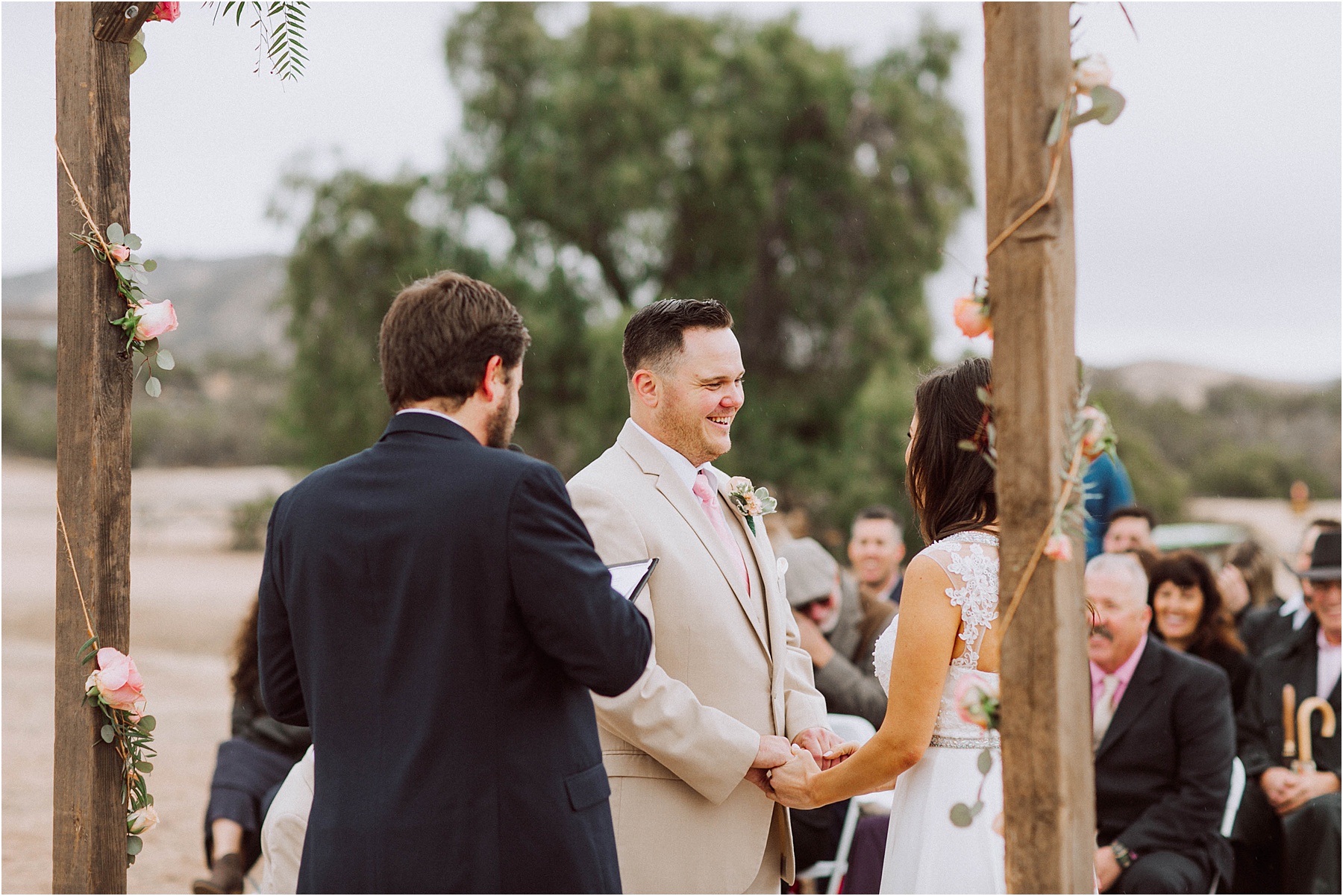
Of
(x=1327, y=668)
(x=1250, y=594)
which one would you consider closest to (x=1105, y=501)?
(x=1250, y=594)

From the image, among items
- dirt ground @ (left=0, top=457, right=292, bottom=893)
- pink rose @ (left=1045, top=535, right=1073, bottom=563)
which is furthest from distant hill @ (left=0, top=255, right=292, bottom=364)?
pink rose @ (left=1045, top=535, right=1073, bottom=563)

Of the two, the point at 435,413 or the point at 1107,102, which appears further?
the point at 435,413

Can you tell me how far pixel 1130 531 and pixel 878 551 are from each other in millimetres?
1378

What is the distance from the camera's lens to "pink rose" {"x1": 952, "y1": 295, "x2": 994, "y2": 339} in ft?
7.15

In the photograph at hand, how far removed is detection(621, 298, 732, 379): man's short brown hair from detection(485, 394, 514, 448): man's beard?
3.19 ft

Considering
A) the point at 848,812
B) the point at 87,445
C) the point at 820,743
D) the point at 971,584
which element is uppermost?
the point at 87,445

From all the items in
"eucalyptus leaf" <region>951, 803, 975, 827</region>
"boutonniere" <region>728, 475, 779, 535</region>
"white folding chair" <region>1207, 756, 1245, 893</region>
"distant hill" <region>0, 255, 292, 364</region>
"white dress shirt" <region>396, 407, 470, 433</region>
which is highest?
"distant hill" <region>0, 255, 292, 364</region>

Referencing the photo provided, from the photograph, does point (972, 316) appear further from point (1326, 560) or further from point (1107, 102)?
point (1326, 560)

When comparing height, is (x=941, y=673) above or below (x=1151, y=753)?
above

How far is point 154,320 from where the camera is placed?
3.01m

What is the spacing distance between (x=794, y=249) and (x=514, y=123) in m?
5.43

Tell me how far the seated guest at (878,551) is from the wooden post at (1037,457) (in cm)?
467

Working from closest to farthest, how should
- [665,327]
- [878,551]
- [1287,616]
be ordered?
[665,327] < [1287,616] < [878,551]

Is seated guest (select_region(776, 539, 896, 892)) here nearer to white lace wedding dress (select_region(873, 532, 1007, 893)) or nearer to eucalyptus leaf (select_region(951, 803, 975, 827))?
white lace wedding dress (select_region(873, 532, 1007, 893))
